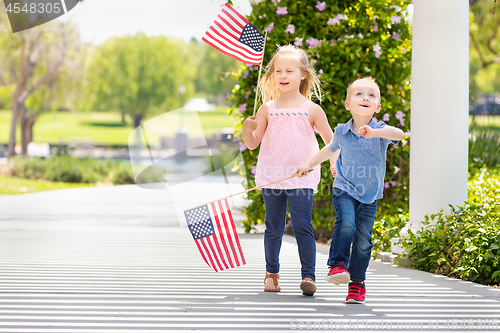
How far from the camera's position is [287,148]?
13.4ft

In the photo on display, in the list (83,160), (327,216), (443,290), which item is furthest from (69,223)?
(83,160)

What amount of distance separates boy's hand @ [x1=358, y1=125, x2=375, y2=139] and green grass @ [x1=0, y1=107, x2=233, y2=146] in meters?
53.4

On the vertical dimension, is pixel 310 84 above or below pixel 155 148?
above

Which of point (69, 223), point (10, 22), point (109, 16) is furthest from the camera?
point (109, 16)

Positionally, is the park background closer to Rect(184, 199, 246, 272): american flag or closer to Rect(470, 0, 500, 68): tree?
Rect(470, 0, 500, 68): tree

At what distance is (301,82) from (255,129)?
1.66 ft

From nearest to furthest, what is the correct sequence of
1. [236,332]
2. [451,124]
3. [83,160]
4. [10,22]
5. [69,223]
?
[236,332]
[451,124]
[69,223]
[83,160]
[10,22]

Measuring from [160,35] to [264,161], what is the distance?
47.7 m

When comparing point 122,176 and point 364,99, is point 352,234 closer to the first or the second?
point 364,99

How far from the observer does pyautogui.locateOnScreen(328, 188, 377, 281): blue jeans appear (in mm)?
3670

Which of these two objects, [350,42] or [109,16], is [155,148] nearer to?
[109,16]

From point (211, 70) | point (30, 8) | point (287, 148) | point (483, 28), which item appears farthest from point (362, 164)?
point (211, 70)

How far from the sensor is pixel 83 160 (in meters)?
19.7

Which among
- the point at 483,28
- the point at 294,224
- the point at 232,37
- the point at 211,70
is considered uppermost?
the point at 211,70
